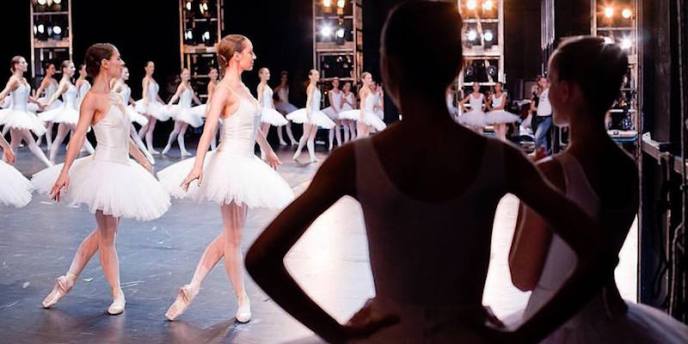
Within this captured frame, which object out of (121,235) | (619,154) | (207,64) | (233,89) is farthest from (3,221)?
(207,64)

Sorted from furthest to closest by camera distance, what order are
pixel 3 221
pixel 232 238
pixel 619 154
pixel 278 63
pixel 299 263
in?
pixel 278 63, pixel 3 221, pixel 299 263, pixel 232 238, pixel 619 154

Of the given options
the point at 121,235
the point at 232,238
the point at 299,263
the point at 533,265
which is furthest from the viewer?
the point at 121,235

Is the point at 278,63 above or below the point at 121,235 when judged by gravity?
above

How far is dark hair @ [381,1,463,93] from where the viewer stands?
166 centimetres

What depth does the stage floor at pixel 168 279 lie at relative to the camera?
488 centimetres

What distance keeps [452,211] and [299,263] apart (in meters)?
5.07

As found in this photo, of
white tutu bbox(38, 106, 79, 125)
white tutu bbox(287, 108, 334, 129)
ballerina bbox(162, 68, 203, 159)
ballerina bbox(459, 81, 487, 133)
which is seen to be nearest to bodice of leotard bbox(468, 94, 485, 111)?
ballerina bbox(459, 81, 487, 133)

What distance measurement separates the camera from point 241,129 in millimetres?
5121

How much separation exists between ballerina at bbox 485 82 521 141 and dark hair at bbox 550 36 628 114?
15.5 metres

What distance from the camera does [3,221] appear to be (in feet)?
29.2

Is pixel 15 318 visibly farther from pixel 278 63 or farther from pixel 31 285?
pixel 278 63

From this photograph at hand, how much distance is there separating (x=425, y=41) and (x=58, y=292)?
4.22 meters

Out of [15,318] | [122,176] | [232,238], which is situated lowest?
[15,318]

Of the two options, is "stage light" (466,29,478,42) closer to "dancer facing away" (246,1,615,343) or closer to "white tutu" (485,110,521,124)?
"white tutu" (485,110,521,124)
